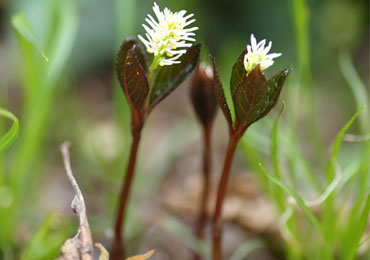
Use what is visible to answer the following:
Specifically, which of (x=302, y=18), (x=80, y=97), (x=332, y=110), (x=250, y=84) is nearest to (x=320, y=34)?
(x=332, y=110)

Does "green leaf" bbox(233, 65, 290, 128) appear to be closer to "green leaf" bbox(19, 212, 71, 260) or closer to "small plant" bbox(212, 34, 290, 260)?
"small plant" bbox(212, 34, 290, 260)

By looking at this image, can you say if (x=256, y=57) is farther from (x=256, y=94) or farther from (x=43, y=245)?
(x=43, y=245)

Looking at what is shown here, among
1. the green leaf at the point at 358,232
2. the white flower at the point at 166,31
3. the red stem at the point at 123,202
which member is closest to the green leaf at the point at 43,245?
the red stem at the point at 123,202

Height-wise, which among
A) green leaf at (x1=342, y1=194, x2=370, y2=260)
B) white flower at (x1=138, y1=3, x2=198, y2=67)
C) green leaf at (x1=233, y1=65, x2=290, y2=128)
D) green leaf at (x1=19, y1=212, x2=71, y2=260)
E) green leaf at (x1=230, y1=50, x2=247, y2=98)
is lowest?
green leaf at (x1=342, y1=194, x2=370, y2=260)

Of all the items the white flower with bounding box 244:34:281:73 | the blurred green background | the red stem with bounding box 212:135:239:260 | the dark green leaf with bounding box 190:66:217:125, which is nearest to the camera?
the white flower with bounding box 244:34:281:73

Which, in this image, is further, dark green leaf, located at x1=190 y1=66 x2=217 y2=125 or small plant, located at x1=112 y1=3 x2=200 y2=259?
dark green leaf, located at x1=190 y1=66 x2=217 y2=125

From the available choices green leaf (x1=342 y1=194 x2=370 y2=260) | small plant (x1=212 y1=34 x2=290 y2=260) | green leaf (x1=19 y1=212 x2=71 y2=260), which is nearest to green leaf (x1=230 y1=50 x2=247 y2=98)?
small plant (x1=212 y1=34 x2=290 y2=260)
